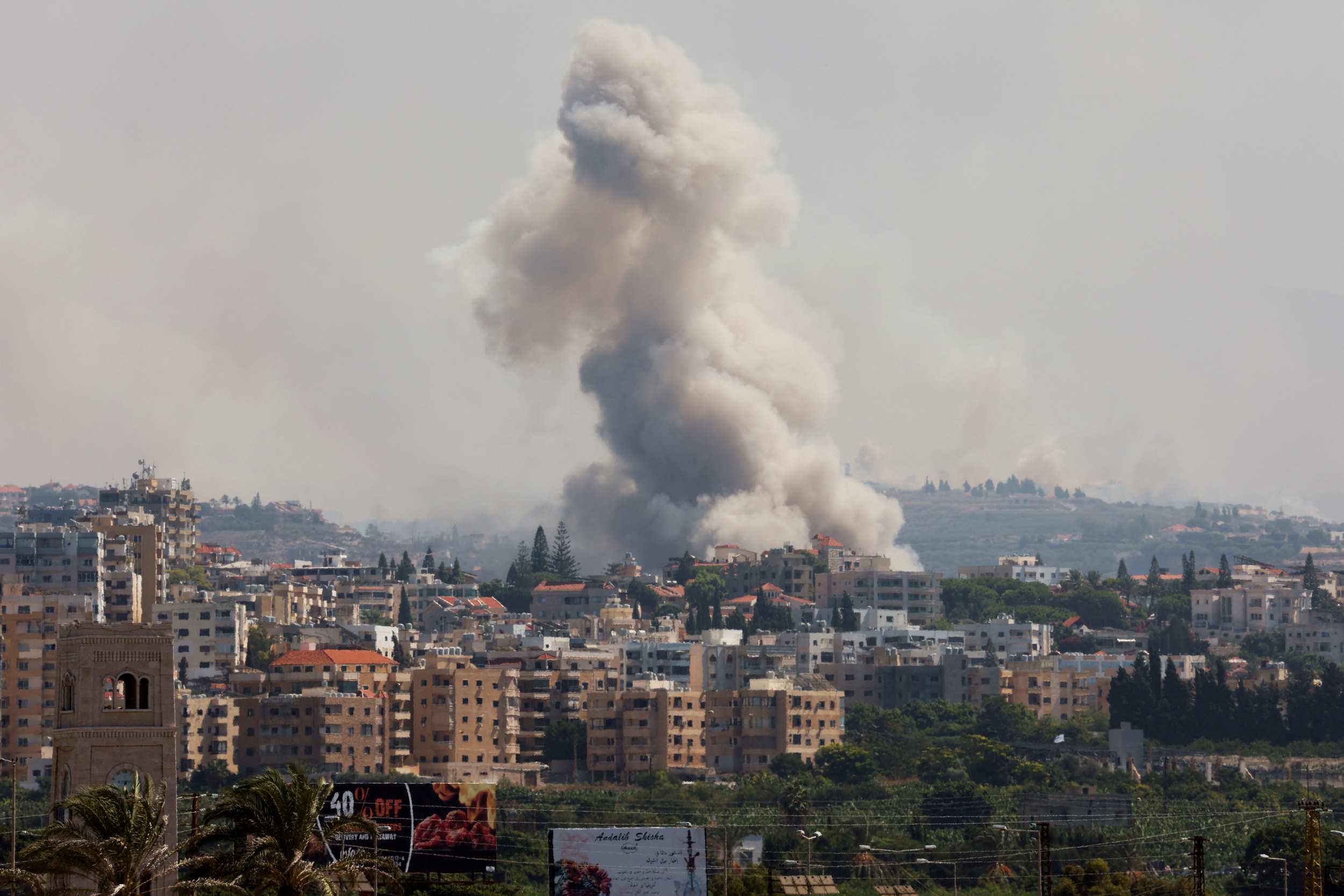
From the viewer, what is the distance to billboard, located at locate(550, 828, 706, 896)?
58875mm

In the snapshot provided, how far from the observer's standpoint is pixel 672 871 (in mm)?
59062

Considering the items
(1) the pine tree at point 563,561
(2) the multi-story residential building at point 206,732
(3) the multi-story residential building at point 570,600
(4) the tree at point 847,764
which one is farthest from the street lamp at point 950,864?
(1) the pine tree at point 563,561

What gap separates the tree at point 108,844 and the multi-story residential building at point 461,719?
2663 inches

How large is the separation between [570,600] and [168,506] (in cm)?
2963

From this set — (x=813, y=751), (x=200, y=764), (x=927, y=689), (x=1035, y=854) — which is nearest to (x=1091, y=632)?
(x=927, y=689)

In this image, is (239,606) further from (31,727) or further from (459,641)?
(31,727)

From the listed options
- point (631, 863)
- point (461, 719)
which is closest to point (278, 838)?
point (631, 863)

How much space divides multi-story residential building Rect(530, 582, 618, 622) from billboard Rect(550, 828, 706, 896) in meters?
95.6

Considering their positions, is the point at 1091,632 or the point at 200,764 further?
the point at 1091,632

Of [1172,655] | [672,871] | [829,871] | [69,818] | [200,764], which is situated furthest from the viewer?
[1172,655]

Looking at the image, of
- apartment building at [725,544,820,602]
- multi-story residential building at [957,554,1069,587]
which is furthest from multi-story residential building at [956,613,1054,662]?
multi-story residential building at [957,554,1069,587]

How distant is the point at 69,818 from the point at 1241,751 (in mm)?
72068

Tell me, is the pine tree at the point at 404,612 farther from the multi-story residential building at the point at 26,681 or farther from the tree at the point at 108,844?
the tree at the point at 108,844

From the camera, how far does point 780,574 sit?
163 metres
